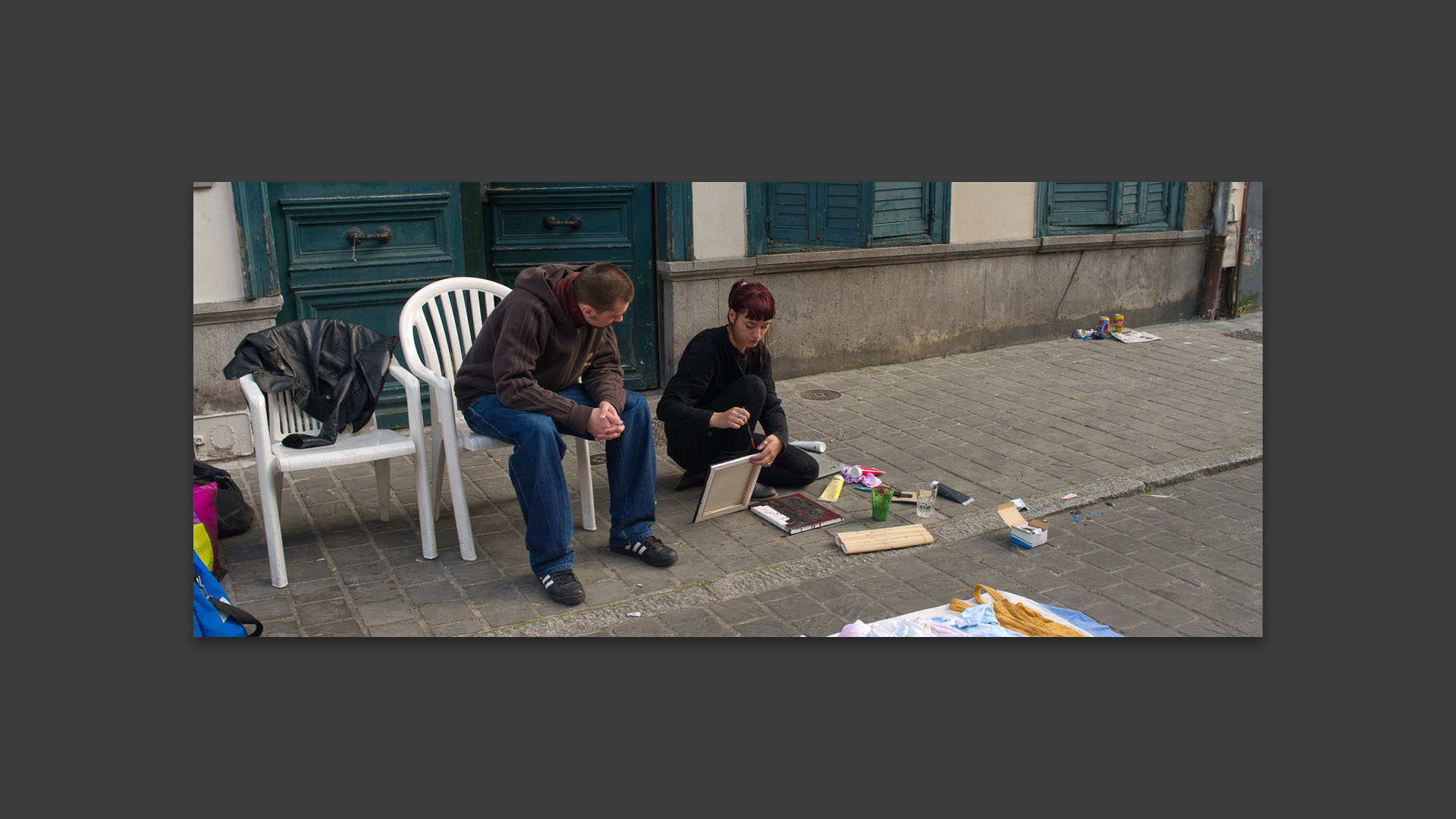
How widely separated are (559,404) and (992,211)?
5.26 m

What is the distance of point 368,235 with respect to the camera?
651 cm

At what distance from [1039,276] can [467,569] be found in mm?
6039

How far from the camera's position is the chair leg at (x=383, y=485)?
5.21 meters

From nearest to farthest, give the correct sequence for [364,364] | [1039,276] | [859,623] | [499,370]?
1. [859,623]
2. [499,370]
3. [364,364]
4. [1039,276]

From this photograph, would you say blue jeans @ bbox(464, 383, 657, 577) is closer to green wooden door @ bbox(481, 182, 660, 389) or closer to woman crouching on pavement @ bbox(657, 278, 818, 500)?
woman crouching on pavement @ bbox(657, 278, 818, 500)

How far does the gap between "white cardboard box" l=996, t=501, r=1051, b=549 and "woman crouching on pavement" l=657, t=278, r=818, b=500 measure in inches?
41.3

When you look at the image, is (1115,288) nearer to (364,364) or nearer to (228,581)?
(364,364)

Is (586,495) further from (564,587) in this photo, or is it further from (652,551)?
(564,587)

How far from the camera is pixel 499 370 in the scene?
183 inches

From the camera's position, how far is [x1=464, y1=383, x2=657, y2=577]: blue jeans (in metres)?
4.57

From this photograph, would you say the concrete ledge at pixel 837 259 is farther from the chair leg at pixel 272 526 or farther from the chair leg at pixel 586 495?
the chair leg at pixel 272 526

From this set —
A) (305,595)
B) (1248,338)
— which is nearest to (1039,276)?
(1248,338)

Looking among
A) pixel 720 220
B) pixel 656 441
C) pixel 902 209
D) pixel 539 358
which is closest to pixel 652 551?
pixel 539 358

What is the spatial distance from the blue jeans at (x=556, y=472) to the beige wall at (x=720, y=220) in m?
2.82
